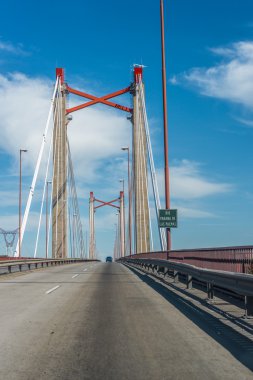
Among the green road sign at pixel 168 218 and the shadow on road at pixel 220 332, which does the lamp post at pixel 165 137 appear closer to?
the green road sign at pixel 168 218

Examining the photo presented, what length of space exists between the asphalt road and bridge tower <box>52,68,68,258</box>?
118 ft

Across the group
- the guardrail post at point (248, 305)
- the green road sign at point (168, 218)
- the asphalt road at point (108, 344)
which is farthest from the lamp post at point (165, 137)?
the guardrail post at point (248, 305)

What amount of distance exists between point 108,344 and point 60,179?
42.8 m

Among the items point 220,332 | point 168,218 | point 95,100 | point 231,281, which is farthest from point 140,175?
point 220,332

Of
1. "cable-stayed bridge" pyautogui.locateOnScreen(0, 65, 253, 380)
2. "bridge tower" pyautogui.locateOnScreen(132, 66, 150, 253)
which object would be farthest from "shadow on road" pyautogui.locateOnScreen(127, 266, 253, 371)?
"bridge tower" pyautogui.locateOnScreen(132, 66, 150, 253)

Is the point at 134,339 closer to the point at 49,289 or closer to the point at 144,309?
the point at 144,309

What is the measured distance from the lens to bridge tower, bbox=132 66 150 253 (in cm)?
4425

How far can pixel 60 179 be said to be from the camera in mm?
49125

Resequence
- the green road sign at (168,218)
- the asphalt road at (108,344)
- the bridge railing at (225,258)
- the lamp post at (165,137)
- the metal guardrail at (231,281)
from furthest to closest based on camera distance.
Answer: the lamp post at (165,137)
the green road sign at (168,218)
the bridge railing at (225,258)
the metal guardrail at (231,281)
the asphalt road at (108,344)

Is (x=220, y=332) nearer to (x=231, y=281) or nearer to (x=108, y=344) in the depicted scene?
(x=231, y=281)

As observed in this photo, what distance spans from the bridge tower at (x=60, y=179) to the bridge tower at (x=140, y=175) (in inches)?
298

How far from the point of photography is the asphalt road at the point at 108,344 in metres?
5.51

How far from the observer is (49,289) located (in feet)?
51.6

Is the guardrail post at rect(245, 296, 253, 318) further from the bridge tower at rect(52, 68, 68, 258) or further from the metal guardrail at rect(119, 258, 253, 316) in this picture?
the bridge tower at rect(52, 68, 68, 258)
